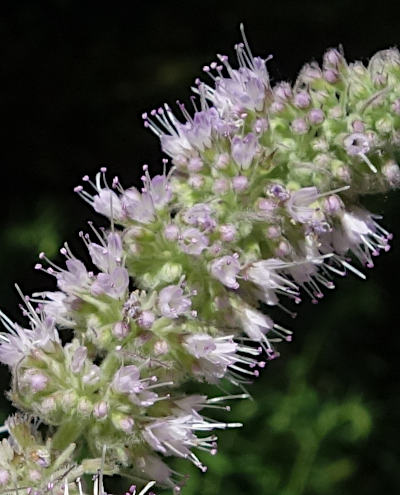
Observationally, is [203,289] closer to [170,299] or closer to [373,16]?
[170,299]

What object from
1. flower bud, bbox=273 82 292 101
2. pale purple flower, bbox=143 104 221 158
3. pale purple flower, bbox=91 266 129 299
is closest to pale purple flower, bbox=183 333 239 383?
pale purple flower, bbox=91 266 129 299

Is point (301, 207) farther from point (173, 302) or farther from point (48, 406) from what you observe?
point (48, 406)

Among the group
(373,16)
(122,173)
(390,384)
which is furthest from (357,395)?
(373,16)

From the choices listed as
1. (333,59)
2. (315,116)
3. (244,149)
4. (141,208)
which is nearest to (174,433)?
(141,208)

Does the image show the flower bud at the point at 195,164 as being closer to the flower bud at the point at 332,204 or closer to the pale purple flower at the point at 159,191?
the pale purple flower at the point at 159,191

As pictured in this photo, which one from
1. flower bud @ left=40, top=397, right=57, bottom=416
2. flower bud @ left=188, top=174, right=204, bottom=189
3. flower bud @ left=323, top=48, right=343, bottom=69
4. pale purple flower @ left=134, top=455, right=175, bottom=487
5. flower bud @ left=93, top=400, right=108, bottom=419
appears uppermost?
flower bud @ left=323, top=48, right=343, bottom=69

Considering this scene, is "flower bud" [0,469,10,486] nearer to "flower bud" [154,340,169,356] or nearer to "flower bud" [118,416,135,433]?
"flower bud" [118,416,135,433]
